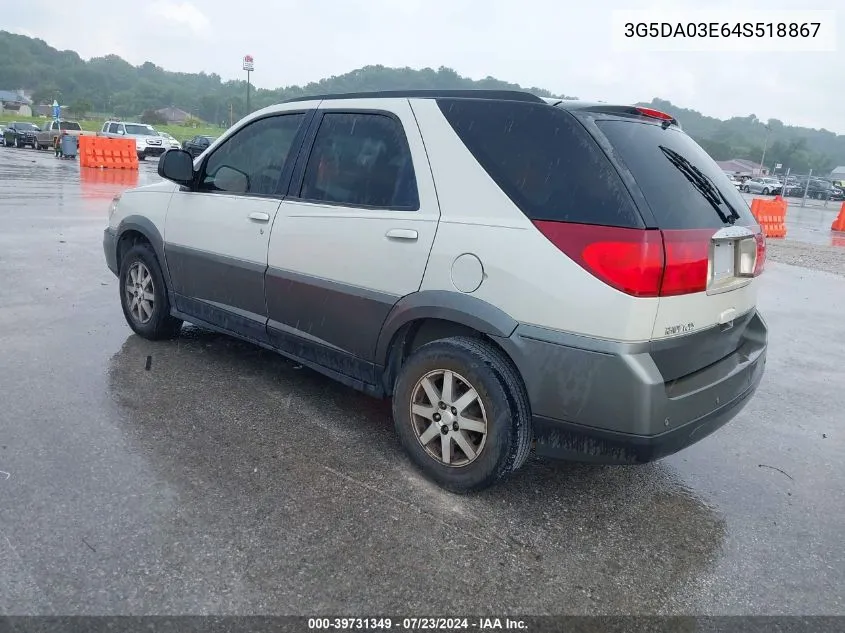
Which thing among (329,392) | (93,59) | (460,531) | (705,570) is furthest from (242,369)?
(93,59)

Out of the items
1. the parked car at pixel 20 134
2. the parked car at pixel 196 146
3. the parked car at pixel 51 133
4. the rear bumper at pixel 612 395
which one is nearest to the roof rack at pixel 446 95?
the rear bumper at pixel 612 395

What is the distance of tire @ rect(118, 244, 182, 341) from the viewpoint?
4949 mm

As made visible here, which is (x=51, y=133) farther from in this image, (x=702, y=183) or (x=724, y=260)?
(x=724, y=260)

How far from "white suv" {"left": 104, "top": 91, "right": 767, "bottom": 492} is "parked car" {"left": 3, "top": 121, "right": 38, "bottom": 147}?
42.1m

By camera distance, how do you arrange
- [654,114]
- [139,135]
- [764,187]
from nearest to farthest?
1. [654,114]
2. [139,135]
3. [764,187]

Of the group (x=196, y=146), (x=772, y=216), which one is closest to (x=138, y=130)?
(x=196, y=146)

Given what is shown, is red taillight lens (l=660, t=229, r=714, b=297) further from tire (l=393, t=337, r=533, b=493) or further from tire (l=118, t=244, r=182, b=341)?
tire (l=118, t=244, r=182, b=341)

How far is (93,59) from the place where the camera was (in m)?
137

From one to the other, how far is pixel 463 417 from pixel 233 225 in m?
2.04

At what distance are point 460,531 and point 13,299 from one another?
503cm

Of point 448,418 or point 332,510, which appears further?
point 448,418

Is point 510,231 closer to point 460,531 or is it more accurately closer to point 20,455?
point 460,531

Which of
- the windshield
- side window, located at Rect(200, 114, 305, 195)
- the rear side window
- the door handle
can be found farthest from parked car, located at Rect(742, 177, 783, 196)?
the door handle

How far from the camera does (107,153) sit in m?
25.1
